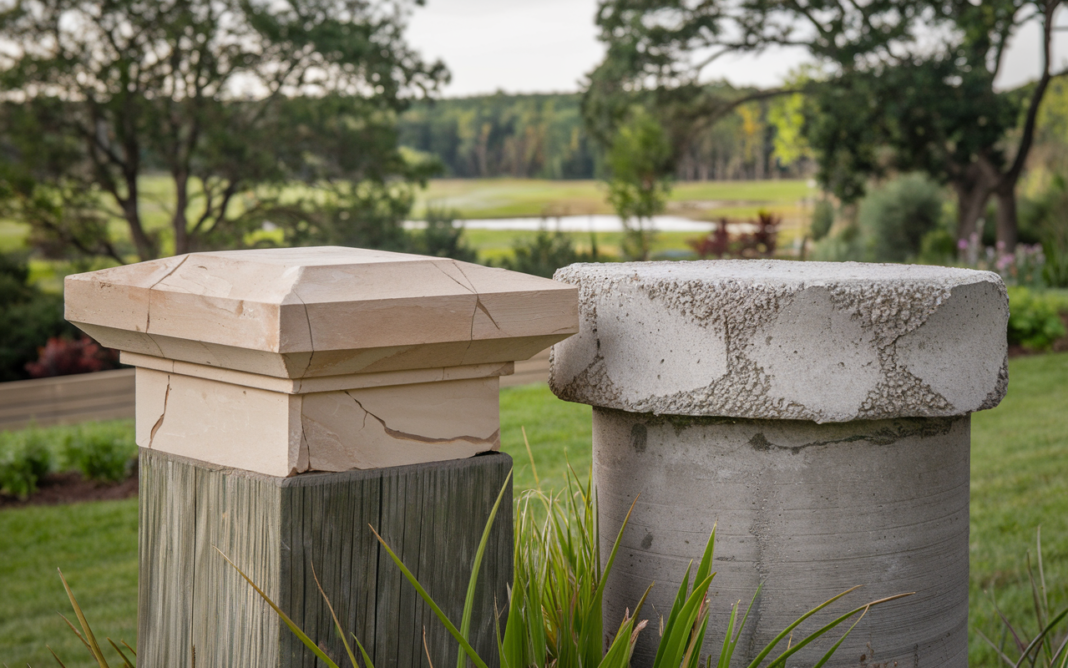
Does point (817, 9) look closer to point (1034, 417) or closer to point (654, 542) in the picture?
point (1034, 417)

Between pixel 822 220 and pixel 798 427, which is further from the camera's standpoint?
pixel 822 220

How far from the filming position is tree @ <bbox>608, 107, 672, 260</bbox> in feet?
61.5

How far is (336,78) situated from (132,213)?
3.18 m

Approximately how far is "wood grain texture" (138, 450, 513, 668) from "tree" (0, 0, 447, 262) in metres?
10.5

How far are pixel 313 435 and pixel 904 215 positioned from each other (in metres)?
20.4

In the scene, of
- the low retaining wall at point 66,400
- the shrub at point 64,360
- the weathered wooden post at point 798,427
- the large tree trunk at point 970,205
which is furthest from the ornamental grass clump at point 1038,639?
the large tree trunk at point 970,205

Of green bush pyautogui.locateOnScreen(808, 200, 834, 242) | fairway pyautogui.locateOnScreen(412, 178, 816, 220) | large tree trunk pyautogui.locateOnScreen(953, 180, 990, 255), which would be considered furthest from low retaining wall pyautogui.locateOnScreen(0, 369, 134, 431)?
green bush pyautogui.locateOnScreen(808, 200, 834, 242)

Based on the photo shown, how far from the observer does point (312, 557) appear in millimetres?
1412

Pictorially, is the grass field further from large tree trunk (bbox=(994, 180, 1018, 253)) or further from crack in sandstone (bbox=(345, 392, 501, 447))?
crack in sandstone (bbox=(345, 392, 501, 447))

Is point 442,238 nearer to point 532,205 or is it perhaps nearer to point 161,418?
point 532,205

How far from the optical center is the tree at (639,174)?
18734mm

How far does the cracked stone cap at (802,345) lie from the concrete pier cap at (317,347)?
0.27 meters

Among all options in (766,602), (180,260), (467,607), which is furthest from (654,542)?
(180,260)

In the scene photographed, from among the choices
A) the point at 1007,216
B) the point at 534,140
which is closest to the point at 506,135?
the point at 534,140
